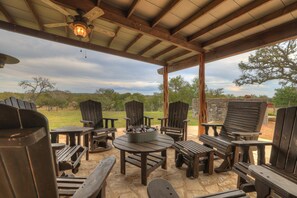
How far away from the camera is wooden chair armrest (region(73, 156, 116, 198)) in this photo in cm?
70

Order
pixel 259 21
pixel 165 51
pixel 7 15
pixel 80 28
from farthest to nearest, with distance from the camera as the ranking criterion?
pixel 165 51, pixel 7 15, pixel 259 21, pixel 80 28

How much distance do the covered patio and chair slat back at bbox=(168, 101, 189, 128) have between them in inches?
29.8

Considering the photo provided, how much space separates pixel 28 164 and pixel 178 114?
3.35 m

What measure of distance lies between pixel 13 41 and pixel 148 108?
5245 millimetres

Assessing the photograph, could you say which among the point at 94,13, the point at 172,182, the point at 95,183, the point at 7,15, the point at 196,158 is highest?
the point at 7,15

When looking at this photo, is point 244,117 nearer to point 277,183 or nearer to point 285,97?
point 277,183

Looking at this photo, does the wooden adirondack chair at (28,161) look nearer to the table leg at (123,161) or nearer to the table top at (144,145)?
the table top at (144,145)

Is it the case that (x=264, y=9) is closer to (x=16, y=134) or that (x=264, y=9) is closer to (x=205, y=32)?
(x=205, y=32)

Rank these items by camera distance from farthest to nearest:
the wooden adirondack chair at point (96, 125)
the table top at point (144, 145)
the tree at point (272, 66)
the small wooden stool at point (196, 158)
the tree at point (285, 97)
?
the tree at point (272, 66), the tree at point (285, 97), the wooden adirondack chair at point (96, 125), the small wooden stool at point (196, 158), the table top at point (144, 145)

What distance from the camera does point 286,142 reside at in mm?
1451

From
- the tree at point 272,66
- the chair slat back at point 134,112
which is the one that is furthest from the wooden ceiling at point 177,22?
the tree at point 272,66

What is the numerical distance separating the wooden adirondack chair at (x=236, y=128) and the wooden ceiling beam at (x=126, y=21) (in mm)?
1971

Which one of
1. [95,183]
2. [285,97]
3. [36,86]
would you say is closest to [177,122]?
[95,183]

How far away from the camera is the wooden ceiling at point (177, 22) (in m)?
2.42
